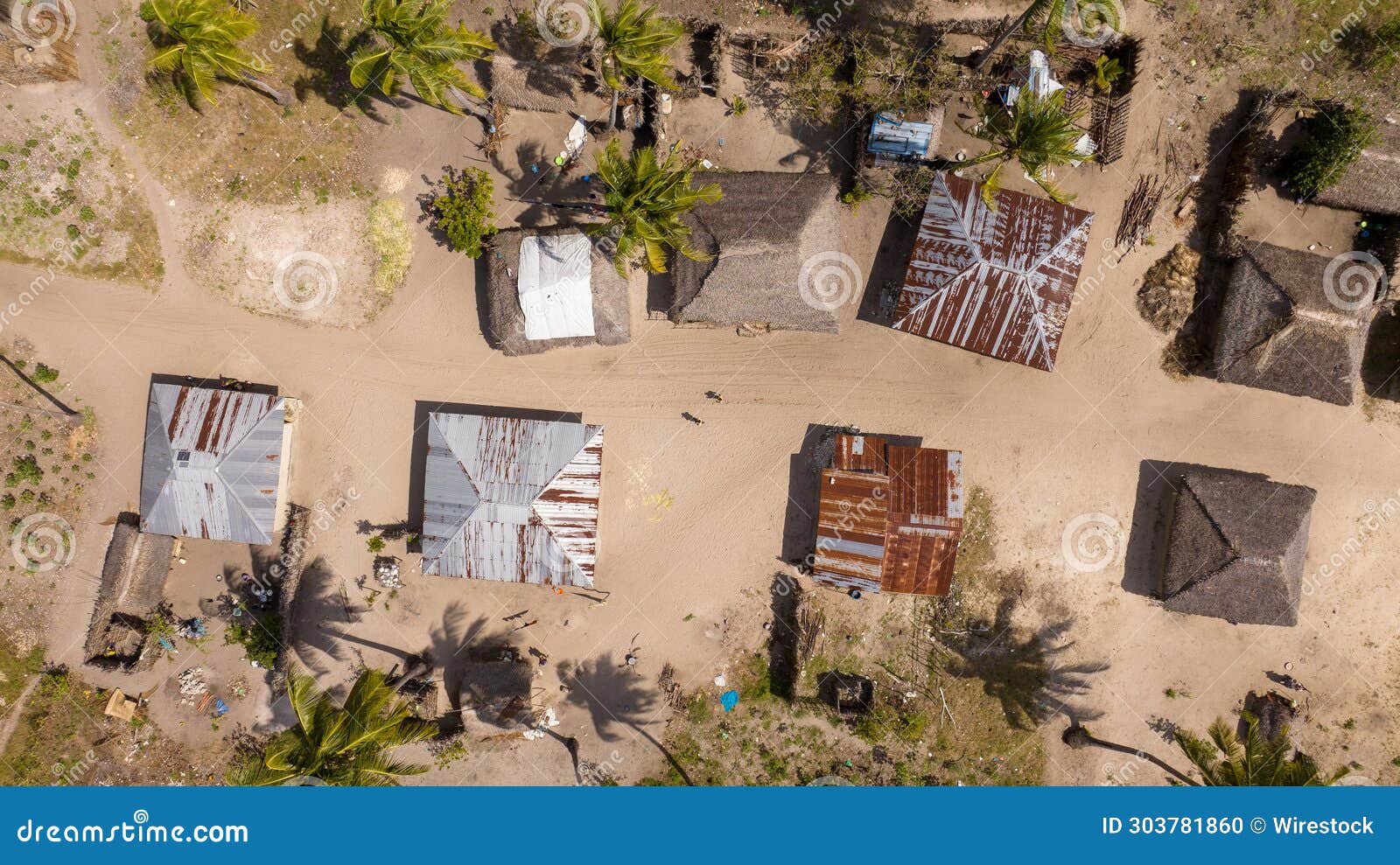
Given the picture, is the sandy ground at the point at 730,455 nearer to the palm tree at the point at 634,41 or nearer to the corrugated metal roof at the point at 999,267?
the corrugated metal roof at the point at 999,267

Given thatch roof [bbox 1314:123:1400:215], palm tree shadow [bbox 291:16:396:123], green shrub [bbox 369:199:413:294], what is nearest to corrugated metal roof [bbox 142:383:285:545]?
green shrub [bbox 369:199:413:294]

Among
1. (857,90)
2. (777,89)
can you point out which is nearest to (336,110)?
(777,89)

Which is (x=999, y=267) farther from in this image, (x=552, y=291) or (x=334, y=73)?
(x=334, y=73)

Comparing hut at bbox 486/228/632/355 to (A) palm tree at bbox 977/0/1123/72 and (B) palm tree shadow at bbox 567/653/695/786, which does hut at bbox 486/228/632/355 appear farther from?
(A) palm tree at bbox 977/0/1123/72

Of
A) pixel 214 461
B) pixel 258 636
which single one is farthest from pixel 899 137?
pixel 258 636

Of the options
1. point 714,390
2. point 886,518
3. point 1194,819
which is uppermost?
point 714,390

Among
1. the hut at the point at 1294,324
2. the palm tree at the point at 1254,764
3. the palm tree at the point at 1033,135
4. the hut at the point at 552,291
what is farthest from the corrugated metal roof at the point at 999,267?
the palm tree at the point at 1254,764

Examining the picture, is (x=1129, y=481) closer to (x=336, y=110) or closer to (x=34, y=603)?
(x=336, y=110)
